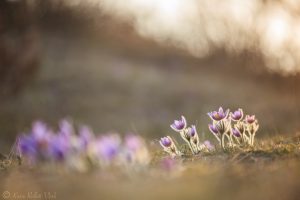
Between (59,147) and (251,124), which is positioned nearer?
(59,147)

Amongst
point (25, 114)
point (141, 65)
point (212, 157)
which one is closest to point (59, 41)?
point (141, 65)

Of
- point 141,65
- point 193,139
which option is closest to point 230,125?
point 193,139

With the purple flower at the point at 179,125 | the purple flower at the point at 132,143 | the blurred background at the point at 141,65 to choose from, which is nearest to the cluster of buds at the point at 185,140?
the purple flower at the point at 179,125

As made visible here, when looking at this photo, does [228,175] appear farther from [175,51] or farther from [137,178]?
[175,51]

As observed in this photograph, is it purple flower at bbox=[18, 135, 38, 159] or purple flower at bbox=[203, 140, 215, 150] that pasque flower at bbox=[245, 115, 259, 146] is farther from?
purple flower at bbox=[18, 135, 38, 159]

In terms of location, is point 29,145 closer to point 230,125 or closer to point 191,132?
point 191,132

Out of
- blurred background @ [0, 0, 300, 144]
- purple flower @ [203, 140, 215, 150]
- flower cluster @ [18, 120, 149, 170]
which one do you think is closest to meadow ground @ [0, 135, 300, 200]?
flower cluster @ [18, 120, 149, 170]

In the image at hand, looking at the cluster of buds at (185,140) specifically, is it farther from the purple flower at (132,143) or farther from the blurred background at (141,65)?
the blurred background at (141,65)
